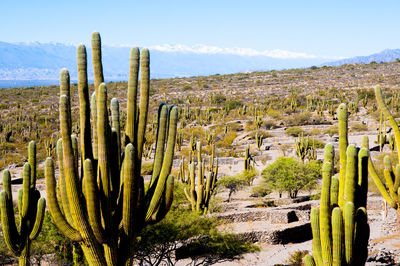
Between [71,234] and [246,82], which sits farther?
[246,82]

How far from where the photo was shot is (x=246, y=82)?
7100 cm

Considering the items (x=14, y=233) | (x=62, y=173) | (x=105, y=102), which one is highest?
(x=105, y=102)

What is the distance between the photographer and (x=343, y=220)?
577cm

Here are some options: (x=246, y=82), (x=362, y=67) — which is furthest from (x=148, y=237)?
(x=362, y=67)

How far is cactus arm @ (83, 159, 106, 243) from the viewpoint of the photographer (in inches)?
218

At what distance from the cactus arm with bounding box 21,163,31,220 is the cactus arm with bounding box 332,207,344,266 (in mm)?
5169

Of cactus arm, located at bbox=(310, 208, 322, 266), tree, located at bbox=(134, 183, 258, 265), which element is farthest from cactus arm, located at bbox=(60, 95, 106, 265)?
tree, located at bbox=(134, 183, 258, 265)

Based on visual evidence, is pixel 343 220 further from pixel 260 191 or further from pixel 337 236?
pixel 260 191

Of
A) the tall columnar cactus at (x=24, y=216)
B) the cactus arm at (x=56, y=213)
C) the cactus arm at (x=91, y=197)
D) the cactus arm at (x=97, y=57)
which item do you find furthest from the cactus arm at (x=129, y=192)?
the tall columnar cactus at (x=24, y=216)

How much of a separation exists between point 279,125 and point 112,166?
1453 inches

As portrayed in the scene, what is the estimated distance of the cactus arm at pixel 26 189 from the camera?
24.1 feet

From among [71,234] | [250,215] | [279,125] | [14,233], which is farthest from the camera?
[279,125]

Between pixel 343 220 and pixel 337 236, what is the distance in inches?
9.3

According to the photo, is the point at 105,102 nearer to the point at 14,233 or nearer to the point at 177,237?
the point at 14,233
